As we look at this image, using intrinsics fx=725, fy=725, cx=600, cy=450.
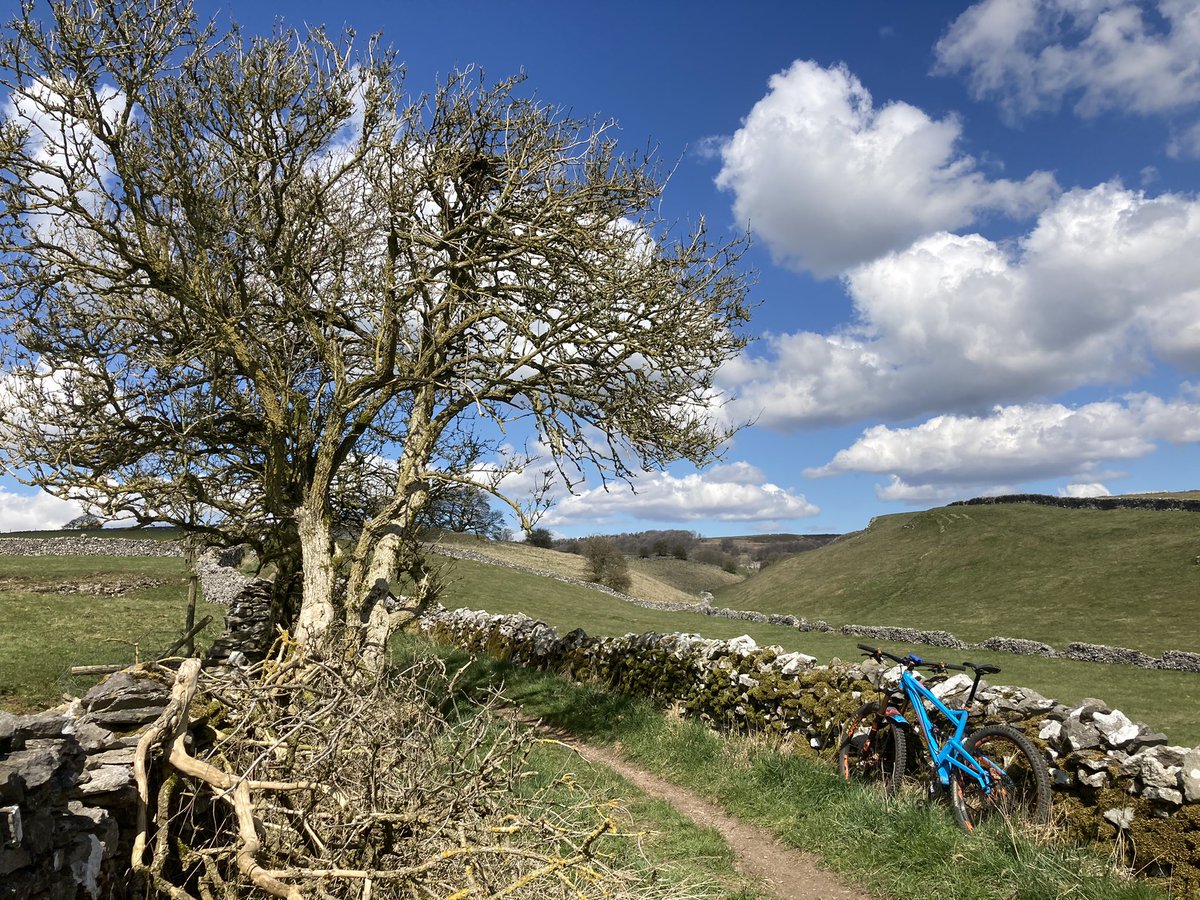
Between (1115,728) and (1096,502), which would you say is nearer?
(1115,728)

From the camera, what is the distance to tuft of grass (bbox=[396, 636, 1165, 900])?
586cm

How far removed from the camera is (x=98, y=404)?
10781mm

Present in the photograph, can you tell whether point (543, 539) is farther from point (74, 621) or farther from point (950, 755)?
point (950, 755)

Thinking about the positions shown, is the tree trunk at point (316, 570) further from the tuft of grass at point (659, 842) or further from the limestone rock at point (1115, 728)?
the limestone rock at point (1115, 728)

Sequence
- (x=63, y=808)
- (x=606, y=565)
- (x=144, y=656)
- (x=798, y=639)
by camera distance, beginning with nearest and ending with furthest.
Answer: (x=63, y=808)
(x=144, y=656)
(x=798, y=639)
(x=606, y=565)

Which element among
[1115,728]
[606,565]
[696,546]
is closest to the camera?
[1115,728]

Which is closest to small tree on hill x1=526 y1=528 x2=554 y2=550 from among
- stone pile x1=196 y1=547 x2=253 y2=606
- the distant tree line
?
the distant tree line

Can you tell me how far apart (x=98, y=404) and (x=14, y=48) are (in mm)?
4696

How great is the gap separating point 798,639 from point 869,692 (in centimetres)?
1988

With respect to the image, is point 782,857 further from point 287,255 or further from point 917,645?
point 917,645

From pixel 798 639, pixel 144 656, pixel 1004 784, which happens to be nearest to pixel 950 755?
pixel 1004 784

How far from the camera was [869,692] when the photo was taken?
32.0ft

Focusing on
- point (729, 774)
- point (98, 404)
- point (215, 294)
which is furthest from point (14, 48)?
point (729, 774)

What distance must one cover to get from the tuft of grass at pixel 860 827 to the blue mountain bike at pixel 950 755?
0.34 meters
